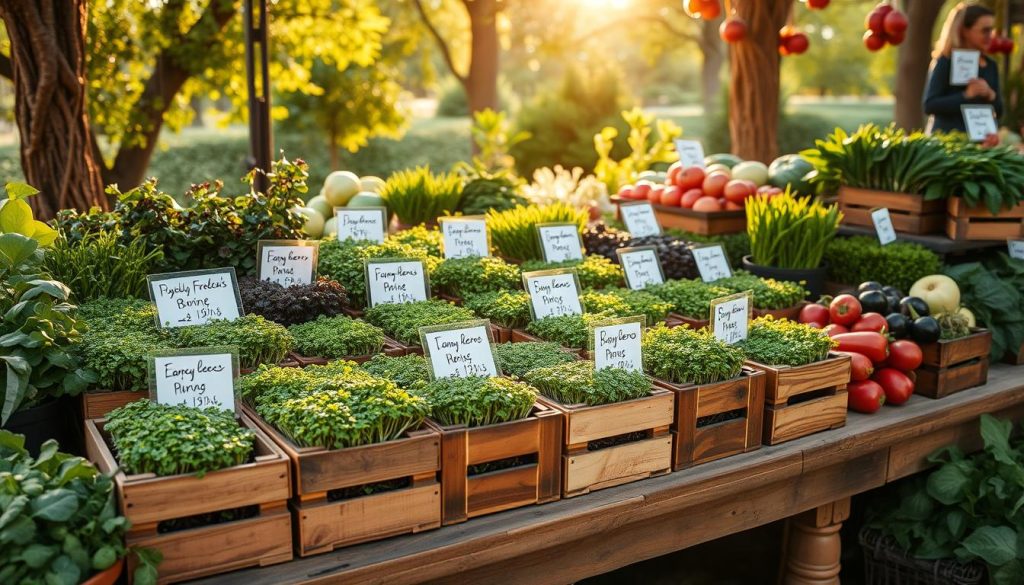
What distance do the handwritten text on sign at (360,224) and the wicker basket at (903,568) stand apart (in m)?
2.13

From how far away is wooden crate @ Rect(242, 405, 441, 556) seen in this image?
1852mm

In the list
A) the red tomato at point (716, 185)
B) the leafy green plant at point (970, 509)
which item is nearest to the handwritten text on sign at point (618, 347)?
the leafy green plant at point (970, 509)

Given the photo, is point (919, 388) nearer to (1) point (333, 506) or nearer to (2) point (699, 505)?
(2) point (699, 505)

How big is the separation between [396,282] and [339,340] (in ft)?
1.79

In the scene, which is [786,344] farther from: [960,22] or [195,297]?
[960,22]

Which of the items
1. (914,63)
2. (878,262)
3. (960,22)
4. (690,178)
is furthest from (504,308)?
(914,63)

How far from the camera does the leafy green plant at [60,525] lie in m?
1.56

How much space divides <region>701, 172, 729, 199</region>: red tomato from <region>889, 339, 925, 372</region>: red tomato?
151 cm

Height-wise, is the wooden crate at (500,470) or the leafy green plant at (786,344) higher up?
the leafy green plant at (786,344)

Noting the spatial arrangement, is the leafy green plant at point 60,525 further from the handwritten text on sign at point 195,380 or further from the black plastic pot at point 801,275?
the black plastic pot at point 801,275

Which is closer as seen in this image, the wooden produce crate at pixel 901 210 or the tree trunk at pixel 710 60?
the wooden produce crate at pixel 901 210

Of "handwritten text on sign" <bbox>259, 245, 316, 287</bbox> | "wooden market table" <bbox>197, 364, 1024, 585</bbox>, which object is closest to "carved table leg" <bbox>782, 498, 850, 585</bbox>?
"wooden market table" <bbox>197, 364, 1024, 585</bbox>

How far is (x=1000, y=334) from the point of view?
3414 millimetres

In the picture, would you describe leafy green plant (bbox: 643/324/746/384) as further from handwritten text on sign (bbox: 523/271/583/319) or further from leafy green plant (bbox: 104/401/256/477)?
leafy green plant (bbox: 104/401/256/477)
